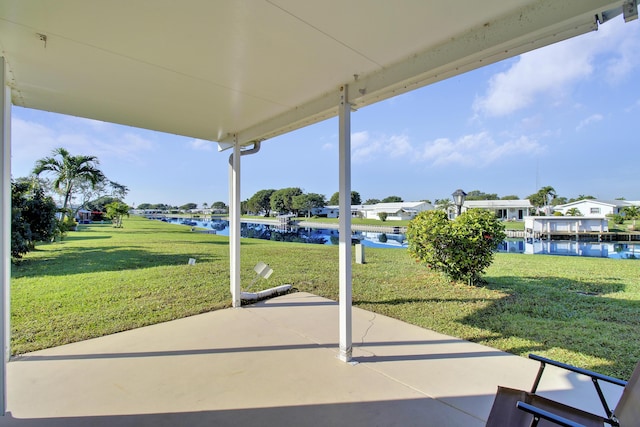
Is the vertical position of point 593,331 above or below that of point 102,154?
below

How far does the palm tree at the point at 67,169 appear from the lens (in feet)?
36.6

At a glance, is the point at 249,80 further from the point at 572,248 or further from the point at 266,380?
the point at 572,248

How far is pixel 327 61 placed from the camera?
203 cm

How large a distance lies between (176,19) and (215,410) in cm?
242

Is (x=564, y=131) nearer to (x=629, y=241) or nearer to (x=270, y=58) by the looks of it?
(x=629, y=241)

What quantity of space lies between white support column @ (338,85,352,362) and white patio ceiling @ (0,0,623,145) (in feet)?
0.60

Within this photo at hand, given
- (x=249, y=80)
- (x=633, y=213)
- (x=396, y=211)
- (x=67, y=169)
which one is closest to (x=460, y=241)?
(x=249, y=80)

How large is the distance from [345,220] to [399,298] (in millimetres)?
2734

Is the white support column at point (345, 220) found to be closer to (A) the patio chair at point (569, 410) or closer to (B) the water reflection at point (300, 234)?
(A) the patio chair at point (569, 410)

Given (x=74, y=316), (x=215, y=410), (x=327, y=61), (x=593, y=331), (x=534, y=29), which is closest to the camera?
(x=534, y=29)

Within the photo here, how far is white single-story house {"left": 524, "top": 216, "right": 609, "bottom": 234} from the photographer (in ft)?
45.3

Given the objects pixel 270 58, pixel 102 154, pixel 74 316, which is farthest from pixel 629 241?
pixel 102 154

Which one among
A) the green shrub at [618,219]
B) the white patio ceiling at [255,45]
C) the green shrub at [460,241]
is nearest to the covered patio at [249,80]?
the white patio ceiling at [255,45]

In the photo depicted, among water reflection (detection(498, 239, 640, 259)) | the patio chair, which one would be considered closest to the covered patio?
the patio chair
